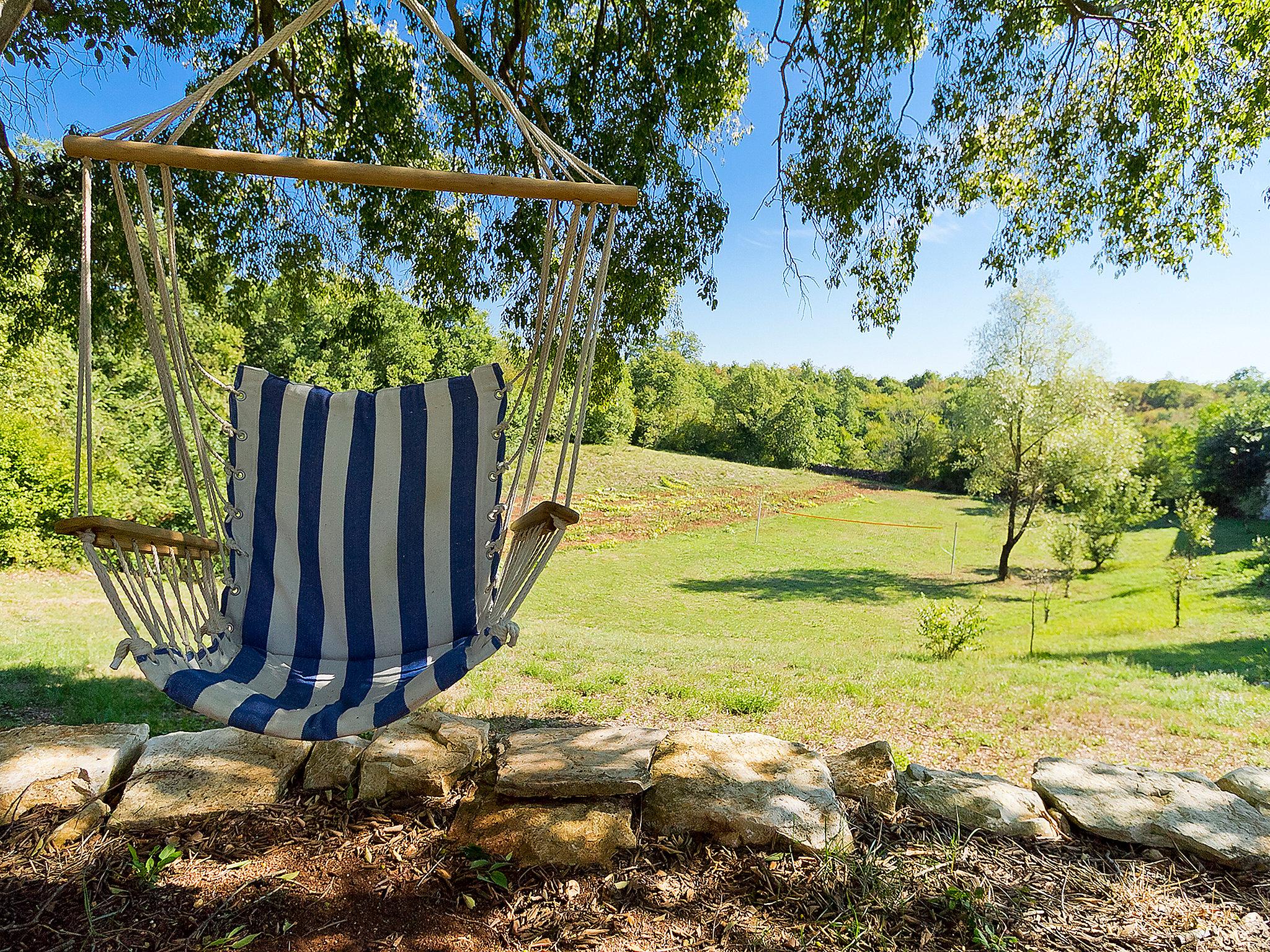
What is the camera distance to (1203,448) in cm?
1436

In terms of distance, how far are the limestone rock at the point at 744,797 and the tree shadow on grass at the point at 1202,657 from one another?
444 cm

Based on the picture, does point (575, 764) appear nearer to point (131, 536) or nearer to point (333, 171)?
point (131, 536)

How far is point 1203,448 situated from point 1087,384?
659 cm

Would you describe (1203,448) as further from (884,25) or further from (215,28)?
(215,28)

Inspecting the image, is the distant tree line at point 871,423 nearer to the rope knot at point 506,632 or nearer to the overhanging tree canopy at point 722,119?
the overhanging tree canopy at point 722,119

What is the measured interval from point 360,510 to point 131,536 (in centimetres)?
42

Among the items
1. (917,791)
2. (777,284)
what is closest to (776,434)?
(777,284)

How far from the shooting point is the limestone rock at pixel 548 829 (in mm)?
1419

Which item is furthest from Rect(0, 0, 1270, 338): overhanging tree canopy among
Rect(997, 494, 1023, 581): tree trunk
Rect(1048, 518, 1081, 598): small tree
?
Rect(997, 494, 1023, 581): tree trunk

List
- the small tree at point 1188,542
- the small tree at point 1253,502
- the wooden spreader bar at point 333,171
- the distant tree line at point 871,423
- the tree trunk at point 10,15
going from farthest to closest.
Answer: the distant tree line at point 871,423, the small tree at point 1253,502, the small tree at point 1188,542, the tree trunk at point 10,15, the wooden spreader bar at point 333,171

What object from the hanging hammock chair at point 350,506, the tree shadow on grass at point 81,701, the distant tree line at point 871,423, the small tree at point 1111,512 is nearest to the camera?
the hanging hammock chair at point 350,506

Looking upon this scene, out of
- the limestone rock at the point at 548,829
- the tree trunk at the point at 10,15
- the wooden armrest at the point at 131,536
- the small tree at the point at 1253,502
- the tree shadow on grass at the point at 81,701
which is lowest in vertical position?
the tree shadow on grass at the point at 81,701

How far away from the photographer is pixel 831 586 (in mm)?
11172

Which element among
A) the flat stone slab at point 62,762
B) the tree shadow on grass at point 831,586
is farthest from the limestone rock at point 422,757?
the tree shadow on grass at point 831,586
